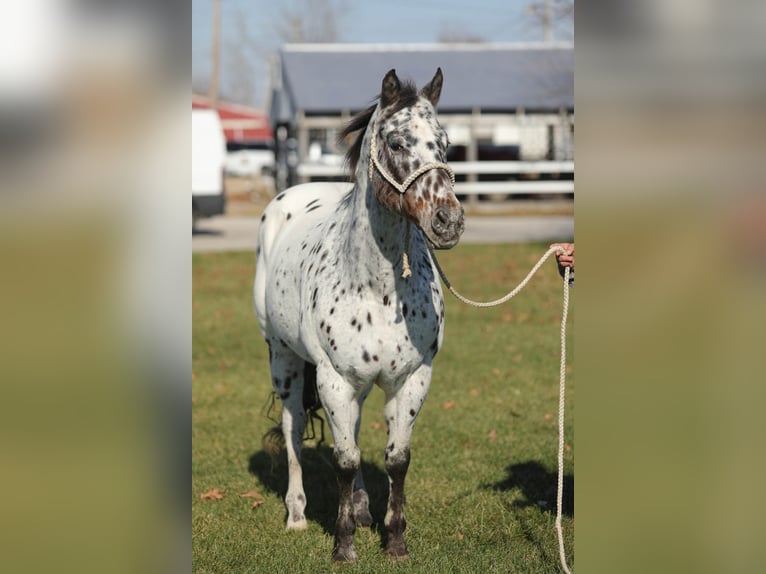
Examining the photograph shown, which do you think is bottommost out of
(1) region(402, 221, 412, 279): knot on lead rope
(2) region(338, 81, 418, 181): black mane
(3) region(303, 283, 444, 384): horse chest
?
(3) region(303, 283, 444, 384): horse chest

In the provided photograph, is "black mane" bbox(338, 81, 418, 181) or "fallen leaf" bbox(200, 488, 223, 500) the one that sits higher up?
"black mane" bbox(338, 81, 418, 181)

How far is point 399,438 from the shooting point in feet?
16.2

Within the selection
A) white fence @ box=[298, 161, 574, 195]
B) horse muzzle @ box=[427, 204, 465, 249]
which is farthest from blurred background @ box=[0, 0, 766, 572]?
white fence @ box=[298, 161, 574, 195]

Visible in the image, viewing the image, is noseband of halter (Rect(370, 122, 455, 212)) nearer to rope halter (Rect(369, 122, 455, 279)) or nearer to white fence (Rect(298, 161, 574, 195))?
rope halter (Rect(369, 122, 455, 279))

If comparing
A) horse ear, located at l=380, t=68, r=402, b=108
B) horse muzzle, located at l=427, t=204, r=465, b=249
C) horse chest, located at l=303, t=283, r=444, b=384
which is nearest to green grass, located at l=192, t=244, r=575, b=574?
horse chest, located at l=303, t=283, r=444, b=384

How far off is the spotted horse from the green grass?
44 cm

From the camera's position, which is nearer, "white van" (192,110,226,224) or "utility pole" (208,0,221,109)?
"white van" (192,110,226,224)

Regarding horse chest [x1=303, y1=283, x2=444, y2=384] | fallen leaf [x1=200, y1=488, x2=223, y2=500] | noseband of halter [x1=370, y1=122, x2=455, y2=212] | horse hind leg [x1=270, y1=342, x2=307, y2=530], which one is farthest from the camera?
fallen leaf [x1=200, y1=488, x2=223, y2=500]

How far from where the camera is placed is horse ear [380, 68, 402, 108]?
14.4ft

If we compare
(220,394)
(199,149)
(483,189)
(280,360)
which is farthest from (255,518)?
(483,189)

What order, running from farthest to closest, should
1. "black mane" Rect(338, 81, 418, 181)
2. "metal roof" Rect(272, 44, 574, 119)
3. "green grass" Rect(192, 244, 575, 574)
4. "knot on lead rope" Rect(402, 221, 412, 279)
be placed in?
1. "metal roof" Rect(272, 44, 574, 119)
2. "green grass" Rect(192, 244, 575, 574)
3. "black mane" Rect(338, 81, 418, 181)
4. "knot on lead rope" Rect(402, 221, 412, 279)

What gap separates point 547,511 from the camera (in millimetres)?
5777

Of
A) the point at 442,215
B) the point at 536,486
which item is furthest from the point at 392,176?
the point at 536,486
